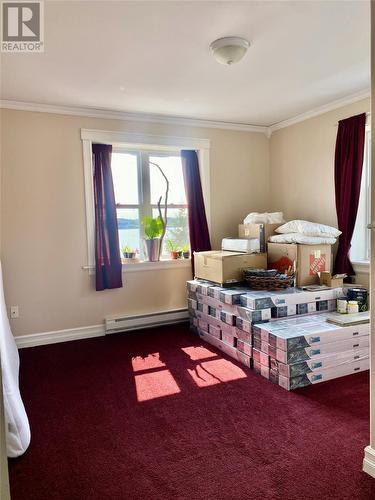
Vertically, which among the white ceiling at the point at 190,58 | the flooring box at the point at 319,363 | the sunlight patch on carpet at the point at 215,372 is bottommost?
the sunlight patch on carpet at the point at 215,372

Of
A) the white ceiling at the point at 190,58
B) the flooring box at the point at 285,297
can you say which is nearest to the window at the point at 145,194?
the white ceiling at the point at 190,58

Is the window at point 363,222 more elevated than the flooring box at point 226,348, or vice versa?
the window at point 363,222

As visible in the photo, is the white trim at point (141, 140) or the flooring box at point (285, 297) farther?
the white trim at point (141, 140)

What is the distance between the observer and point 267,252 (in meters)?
3.69

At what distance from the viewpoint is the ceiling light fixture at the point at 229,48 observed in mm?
2301

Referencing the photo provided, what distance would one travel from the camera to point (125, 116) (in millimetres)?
3836

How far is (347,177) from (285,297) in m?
1.44

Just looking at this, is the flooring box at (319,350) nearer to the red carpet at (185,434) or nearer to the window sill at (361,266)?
the red carpet at (185,434)

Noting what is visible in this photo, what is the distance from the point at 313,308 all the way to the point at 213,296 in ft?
2.96

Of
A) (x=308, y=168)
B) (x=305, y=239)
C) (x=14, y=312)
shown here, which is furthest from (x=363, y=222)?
(x=14, y=312)

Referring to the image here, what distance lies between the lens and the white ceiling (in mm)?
2018

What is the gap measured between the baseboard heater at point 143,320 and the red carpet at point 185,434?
2.48ft

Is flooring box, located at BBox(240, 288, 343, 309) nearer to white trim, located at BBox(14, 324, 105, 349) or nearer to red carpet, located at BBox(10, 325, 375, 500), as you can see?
red carpet, located at BBox(10, 325, 375, 500)

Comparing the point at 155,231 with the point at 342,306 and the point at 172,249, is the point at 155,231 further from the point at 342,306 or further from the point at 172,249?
the point at 342,306
